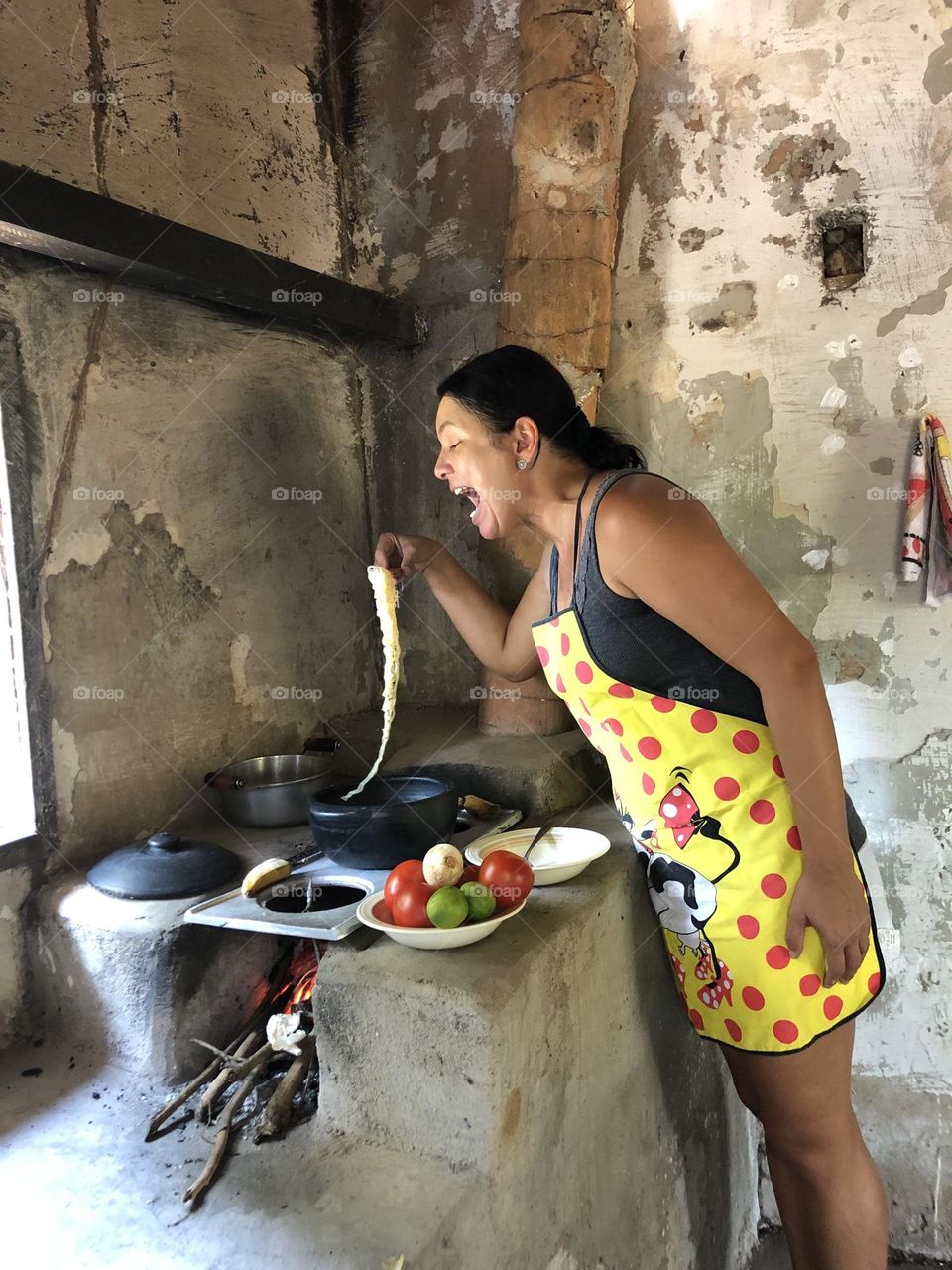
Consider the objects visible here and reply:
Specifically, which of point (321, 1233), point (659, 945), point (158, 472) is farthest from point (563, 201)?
point (321, 1233)

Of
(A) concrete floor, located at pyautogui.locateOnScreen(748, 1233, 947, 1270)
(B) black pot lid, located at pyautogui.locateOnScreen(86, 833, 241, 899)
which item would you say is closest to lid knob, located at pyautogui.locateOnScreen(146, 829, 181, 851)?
(B) black pot lid, located at pyautogui.locateOnScreen(86, 833, 241, 899)

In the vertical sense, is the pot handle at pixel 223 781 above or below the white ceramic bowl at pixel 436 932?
above

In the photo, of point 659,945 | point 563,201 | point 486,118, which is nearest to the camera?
point 659,945

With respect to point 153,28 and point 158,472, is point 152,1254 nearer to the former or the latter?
point 158,472

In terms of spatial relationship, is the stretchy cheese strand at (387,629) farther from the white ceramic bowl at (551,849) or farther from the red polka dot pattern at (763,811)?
the red polka dot pattern at (763,811)

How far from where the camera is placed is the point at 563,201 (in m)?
2.50

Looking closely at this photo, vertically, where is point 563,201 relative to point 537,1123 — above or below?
above

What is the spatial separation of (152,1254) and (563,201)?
105 inches

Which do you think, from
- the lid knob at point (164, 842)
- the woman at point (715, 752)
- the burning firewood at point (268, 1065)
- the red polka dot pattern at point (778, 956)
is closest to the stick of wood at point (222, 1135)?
the burning firewood at point (268, 1065)

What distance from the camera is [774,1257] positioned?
2717mm

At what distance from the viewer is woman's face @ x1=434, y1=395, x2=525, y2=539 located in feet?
6.04

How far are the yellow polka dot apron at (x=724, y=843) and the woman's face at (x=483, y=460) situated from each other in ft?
0.89

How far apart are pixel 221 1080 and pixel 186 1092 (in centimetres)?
7

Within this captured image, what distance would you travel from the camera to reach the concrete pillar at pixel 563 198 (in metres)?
2.43
